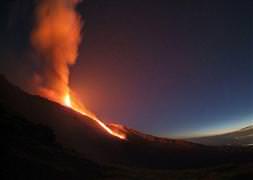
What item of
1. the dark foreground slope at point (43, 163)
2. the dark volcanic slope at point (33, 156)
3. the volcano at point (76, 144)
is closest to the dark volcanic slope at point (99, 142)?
the volcano at point (76, 144)

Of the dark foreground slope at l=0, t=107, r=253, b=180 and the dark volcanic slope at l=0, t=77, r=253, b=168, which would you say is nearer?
the dark foreground slope at l=0, t=107, r=253, b=180

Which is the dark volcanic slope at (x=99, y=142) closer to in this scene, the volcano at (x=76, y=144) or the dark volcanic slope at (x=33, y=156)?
the volcano at (x=76, y=144)

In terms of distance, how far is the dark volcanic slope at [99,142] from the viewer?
291ft

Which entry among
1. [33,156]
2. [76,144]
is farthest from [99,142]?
[33,156]

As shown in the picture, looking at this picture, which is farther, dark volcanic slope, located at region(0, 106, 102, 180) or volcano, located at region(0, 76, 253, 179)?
volcano, located at region(0, 76, 253, 179)

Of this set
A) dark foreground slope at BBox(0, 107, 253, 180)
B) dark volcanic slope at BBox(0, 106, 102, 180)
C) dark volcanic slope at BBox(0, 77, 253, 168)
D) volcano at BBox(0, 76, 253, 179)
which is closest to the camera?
dark volcanic slope at BBox(0, 106, 102, 180)

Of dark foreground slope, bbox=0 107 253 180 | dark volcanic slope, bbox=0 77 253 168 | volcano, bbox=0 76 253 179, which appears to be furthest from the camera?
dark volcanic slope, bbox=0 77 253 168

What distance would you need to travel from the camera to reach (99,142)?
316 ft

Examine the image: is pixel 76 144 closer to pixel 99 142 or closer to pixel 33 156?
pixel 99 142

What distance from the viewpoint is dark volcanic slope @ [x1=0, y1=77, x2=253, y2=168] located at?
291ft

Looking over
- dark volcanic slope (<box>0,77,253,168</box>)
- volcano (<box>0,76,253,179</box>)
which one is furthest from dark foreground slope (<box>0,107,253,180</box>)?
dark volcanic slope (<box>0,77,253,168</box>)

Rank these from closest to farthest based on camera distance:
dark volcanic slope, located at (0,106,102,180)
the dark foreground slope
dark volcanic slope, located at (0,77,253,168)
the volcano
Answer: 1. dark volcanic slope, located at (0,106,102,180)
2. the dark foreground slope
3. the volcano
4. dark volcanic slope, located at (0,77,253,168)

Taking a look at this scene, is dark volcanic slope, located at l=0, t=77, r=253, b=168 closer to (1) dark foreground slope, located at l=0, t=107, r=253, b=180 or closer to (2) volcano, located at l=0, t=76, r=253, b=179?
(2) volcano, located at l=0, t=76, r=253, b=179

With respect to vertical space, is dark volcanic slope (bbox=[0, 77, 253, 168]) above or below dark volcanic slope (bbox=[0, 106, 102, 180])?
above
